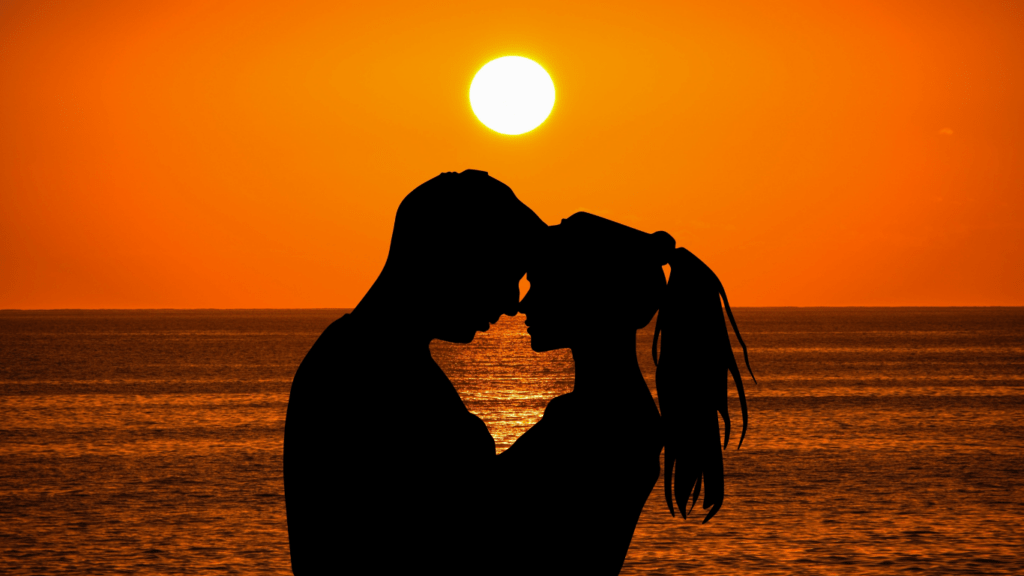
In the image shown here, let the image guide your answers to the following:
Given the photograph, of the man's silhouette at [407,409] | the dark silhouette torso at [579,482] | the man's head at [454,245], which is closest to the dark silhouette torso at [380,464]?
the man's silhouette at [407,409]

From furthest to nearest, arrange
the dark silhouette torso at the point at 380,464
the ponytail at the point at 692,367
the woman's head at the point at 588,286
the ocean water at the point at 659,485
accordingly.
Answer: the ocean water at the point at 659,485
the ponytail at the point at 692,367
the woman's head at the point at 588,286
the dark silhouette torso at the point at 380,464

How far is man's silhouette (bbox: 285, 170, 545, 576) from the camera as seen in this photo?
1.83m

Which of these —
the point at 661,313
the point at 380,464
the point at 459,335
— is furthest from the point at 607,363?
the point at 380,464

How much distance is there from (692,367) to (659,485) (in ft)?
118

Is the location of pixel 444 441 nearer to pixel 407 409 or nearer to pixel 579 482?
pixel 407 409

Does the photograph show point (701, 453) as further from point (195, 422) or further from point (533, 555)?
point (195, 422)

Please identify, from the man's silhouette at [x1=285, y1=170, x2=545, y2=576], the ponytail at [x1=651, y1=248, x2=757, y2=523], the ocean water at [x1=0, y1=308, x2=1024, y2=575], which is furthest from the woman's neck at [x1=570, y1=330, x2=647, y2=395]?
the ocean water at [x1=0, y1=308, x2=1024, y2=575]

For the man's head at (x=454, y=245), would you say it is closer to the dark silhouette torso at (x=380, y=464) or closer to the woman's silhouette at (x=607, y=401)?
the dark silhouette torso at (x=380, y=464)

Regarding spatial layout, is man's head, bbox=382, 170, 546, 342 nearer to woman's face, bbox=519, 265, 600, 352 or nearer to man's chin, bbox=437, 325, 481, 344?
man's chin, bbox=437, 325, 481, 344

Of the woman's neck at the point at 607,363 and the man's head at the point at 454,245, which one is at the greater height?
the man's head at the point at 454,245

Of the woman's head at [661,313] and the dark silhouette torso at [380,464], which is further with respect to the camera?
the woman's head at [661,313]

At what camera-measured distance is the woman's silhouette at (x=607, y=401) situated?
227cm

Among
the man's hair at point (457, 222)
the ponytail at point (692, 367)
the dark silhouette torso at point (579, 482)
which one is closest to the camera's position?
the man's hair at point (457, 222)

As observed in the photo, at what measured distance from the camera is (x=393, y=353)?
1899mm
